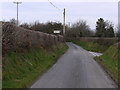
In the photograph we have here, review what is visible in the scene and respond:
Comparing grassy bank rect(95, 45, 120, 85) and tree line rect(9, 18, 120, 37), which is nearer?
grassy bank rect(95, 45, 120, 85)

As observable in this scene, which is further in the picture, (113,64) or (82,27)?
(82,27)

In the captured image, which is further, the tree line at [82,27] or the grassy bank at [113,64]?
the tree line at [82,27]

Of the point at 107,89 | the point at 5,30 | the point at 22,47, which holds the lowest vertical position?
the point at 107,89

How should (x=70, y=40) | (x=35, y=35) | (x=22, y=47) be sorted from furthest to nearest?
(x=70, y=40) → (x=35, y=35) → (x=22, y=47)

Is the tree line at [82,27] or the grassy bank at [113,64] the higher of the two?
the tree line at [82,27]

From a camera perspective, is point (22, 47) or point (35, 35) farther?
point (35, 35)

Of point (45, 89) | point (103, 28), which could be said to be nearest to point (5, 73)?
point (45, 89)

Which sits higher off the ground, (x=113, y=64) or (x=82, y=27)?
(x=82, y=27)

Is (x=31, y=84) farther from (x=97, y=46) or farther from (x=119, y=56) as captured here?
(x=97, y=46)

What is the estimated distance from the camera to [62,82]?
1079 centimetres

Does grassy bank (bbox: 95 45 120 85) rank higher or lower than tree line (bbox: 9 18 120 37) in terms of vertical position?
lower

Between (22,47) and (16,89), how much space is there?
23.7ft

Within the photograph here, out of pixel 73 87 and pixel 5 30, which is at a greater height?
pixel 5 30

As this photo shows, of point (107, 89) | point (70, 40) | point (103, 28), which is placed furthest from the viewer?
point (70, 40)
